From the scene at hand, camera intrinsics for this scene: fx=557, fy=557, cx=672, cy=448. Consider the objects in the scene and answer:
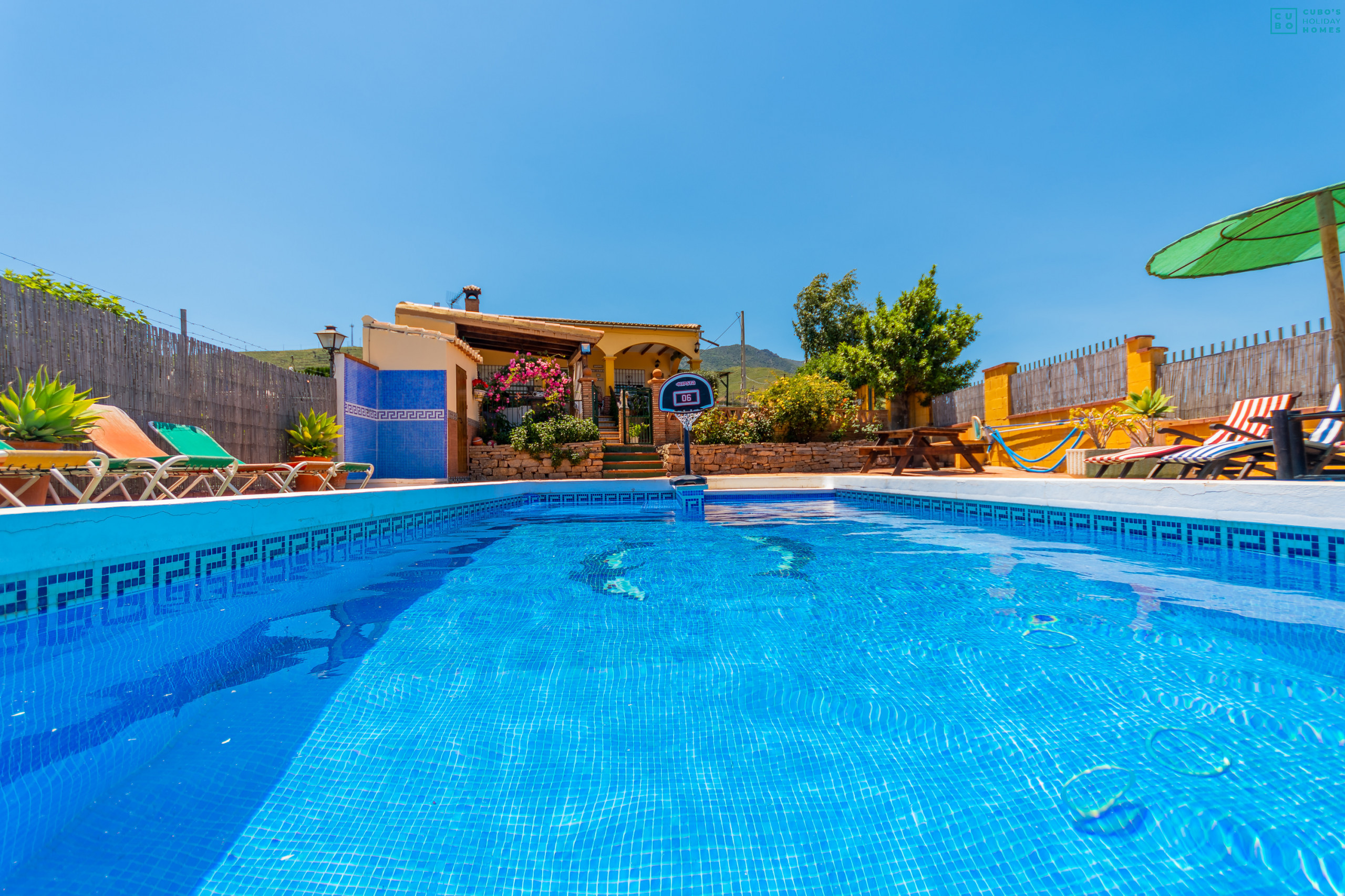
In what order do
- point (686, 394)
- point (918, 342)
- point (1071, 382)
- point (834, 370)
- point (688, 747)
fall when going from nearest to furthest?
point (688, 747), point (686, 394), point (1071, 382), point (918, 342), point (834, 370)

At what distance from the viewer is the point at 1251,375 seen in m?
9.82

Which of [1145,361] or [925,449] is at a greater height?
[1145,361]

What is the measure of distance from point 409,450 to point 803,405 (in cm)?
904

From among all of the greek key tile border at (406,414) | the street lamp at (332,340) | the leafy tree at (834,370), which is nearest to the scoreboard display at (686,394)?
the greek key tile border at (406,414)

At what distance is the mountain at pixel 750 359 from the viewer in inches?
3752

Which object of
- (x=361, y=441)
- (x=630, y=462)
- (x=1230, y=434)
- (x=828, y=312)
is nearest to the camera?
(x=1230, y=434)

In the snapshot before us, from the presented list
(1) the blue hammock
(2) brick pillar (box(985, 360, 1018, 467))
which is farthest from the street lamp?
(2) brick pillar (box(985, 360, 1018, 467))

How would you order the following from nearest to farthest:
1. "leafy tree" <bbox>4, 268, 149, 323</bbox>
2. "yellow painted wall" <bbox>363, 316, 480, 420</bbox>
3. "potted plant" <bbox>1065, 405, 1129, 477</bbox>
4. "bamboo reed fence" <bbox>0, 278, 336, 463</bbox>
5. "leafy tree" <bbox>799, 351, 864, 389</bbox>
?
"bamboo reed fence" <bbox>0, 278, 336, 463</bbox> < "potted plant" <bbox>1065, 405, 1129, 477</bbox> < "leafy tree" <bbox>4, 268, 149, 323</bbox> < "yellow painted wall" <bbox>363, 316, 480, 420</bbox> < "leafy tree" <bbox>799, 351, 864, 389</bbox>

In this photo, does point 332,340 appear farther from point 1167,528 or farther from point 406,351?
point 1167,528

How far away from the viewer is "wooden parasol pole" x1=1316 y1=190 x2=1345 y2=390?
4828mm

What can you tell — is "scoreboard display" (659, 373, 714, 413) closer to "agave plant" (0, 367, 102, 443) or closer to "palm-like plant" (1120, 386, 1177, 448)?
"palm-like plant" (1120, 386, 1177, 448)

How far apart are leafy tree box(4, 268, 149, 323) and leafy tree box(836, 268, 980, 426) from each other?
19182mm

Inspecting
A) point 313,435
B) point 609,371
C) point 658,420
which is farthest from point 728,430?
point 313,435

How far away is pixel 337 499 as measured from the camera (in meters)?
5.05
